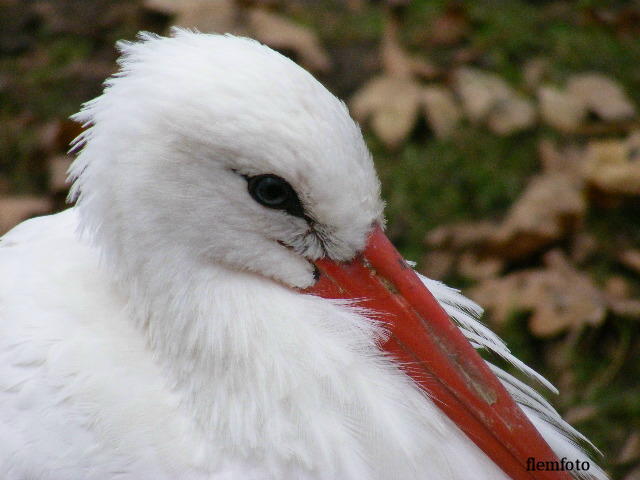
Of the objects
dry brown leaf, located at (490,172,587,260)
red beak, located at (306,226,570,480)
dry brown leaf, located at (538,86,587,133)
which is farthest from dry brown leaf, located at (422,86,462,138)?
red beak, located at (306,226,570,480)

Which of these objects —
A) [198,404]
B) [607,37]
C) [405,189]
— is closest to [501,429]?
[198,404]

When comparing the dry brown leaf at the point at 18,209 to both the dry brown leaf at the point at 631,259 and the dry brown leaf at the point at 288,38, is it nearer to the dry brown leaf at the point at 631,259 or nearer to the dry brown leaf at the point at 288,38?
the dry brown leaf at the point at 288,38

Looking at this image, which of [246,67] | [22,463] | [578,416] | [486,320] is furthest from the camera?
[486,320]

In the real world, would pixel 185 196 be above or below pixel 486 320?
above

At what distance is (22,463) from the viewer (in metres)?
2.08

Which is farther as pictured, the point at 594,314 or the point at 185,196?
the point at 594,314

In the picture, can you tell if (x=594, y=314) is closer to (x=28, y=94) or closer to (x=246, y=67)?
(x=246, y=67)

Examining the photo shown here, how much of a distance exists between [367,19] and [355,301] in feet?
10.4

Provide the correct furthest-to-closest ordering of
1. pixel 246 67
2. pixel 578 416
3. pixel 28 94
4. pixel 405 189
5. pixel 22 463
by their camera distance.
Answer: pixel 28 94 < pixel 405 189 < pixel 578 416 < pixel 22 463 < pixel 246 67

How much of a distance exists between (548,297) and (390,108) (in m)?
1.35

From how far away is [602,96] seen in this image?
4305mm

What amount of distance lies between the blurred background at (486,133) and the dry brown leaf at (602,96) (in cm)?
1

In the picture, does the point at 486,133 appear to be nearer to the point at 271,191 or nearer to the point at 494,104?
the point at 494,104

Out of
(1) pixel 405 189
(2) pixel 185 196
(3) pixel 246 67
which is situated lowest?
(1) pixel 405 189
